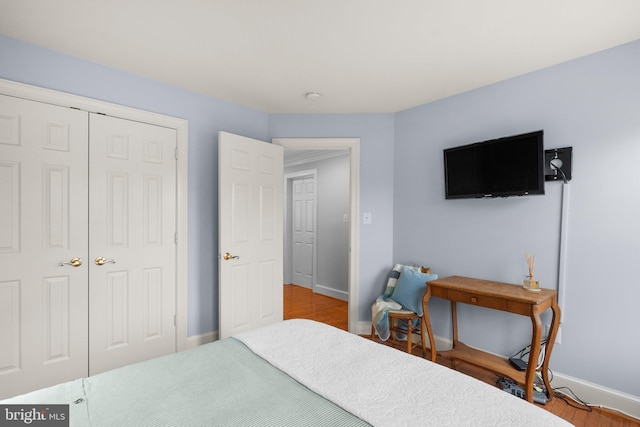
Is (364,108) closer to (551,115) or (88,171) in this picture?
(551,115)

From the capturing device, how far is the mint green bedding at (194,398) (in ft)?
3.34

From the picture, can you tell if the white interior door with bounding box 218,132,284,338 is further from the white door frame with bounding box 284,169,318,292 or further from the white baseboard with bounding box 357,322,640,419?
the white baseboard with bounding box 357,322,640,419

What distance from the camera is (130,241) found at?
2523 mm

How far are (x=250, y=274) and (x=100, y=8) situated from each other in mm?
2209

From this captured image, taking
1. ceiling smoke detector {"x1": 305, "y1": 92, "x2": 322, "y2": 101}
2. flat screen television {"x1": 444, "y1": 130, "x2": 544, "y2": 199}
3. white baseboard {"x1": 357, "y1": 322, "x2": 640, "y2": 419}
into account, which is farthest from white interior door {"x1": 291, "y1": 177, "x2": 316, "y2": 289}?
white baseboard {"x1": 357, "y1": 322, "x2": 640, "y2": 419}

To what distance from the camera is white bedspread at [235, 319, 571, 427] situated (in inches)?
40.5

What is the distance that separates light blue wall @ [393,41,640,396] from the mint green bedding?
82.8 inches

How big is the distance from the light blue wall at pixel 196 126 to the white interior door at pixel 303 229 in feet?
7.04

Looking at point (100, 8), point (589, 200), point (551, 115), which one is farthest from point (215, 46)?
point (589, 200)

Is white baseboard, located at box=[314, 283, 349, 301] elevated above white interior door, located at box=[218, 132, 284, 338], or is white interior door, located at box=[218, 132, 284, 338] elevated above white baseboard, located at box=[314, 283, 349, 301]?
white interior door, located at box=[218, 132, 284, 338]

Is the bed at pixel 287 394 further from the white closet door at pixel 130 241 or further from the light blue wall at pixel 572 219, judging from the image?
the light blue wall at pixel 572 219

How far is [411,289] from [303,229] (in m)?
2.99

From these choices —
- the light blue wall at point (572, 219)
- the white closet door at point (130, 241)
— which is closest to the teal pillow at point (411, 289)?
the light blue wall at point (572, 219)

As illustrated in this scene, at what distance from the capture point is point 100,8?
1.74 m
